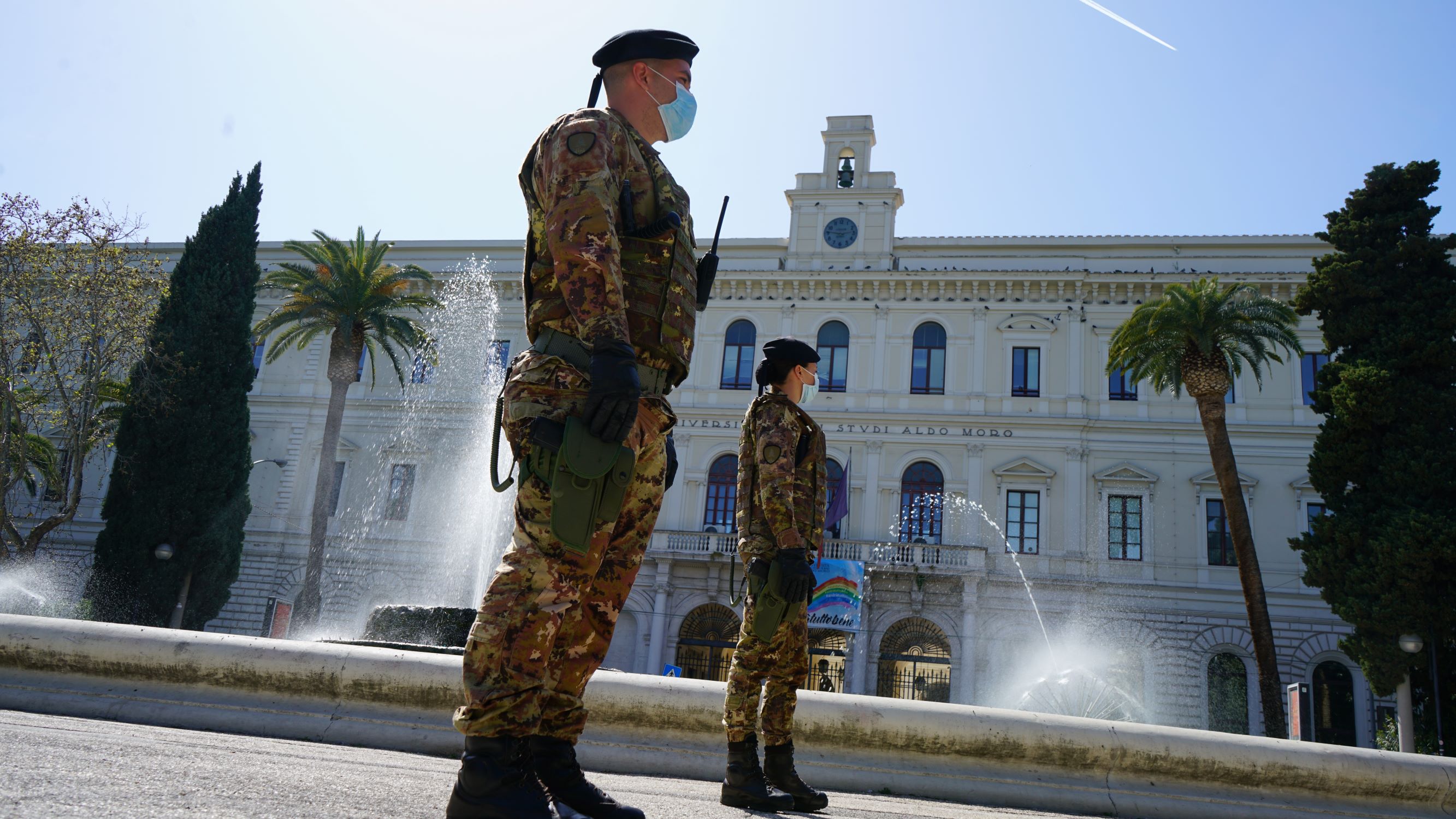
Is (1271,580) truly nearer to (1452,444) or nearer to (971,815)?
(1452,444)

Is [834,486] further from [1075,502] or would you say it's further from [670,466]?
[670,466]

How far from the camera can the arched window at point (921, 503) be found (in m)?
26.8

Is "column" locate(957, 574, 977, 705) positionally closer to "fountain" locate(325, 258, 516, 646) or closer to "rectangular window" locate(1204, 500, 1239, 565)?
"rectangular window" locate(1204, 500, 1239, 565)

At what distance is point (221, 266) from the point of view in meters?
26.2

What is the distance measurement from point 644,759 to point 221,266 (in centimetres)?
2553

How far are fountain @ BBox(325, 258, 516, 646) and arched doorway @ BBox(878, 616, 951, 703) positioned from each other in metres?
10.0

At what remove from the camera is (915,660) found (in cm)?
2572

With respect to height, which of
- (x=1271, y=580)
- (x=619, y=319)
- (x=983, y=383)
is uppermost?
(x=983, y=383)

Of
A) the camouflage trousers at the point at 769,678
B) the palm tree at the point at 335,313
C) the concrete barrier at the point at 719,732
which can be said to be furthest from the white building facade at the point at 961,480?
the camouflage trousers at the point at 769,678

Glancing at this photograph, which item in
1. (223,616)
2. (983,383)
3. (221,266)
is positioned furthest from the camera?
(223,616)

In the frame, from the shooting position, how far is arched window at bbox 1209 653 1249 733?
2386 cm

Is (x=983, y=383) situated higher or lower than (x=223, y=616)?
higher

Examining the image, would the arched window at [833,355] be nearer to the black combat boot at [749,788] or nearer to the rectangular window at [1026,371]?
the rectangular window at [1026,371]

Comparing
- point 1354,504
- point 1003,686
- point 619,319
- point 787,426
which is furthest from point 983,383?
point 619,319
